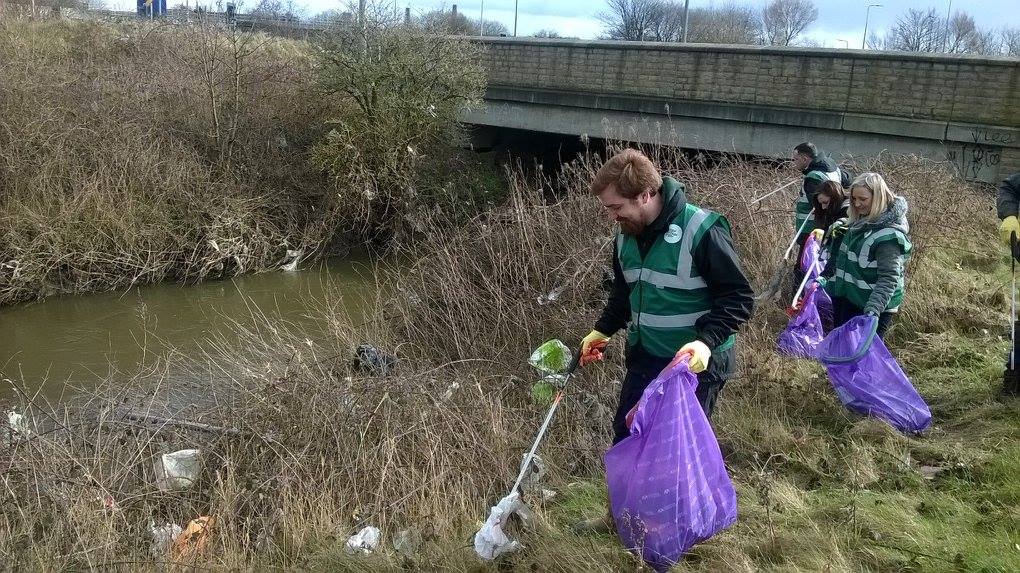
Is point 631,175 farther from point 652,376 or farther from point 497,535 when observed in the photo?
point 497,535

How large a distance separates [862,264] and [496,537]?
9.47ft

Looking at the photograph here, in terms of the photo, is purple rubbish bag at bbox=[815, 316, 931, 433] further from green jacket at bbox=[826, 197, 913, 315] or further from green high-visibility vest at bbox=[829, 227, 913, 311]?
green high-visibility vest at bbox=[829, 227, 913, 311]

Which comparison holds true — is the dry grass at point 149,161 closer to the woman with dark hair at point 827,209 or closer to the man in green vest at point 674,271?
the woman with dark hair at point 827,209

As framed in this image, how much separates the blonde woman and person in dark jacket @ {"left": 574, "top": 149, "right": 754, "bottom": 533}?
186 centimetres

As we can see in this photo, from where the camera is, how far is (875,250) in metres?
4.54

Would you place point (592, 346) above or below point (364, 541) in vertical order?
above

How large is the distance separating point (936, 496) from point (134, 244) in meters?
11.4

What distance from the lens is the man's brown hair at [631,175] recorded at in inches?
107

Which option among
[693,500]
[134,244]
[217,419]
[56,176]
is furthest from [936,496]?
[56,176]

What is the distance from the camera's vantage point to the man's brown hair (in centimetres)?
272

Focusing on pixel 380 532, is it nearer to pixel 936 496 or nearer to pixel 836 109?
pixel 936 496

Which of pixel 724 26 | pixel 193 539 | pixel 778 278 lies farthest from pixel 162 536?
pixel 724 26

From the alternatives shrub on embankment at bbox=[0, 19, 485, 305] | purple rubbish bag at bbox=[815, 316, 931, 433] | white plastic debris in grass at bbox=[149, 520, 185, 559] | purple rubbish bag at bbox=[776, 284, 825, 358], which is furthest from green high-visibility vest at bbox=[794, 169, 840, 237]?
shrub on embankment at bbox=[0, 19, 485, 305]

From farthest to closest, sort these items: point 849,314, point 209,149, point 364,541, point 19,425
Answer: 1. point 209,149
2. point 849,314
3. point 19,425
4. point 364,541
